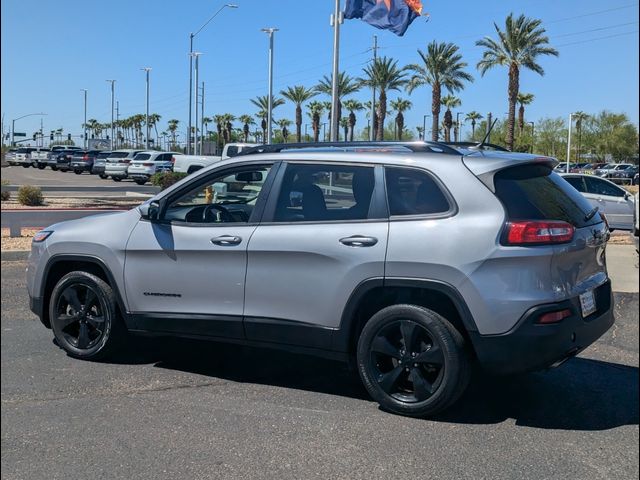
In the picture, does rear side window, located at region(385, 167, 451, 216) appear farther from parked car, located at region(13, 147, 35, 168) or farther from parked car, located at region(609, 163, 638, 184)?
parked car, located at region(13, 147, 35, 168)

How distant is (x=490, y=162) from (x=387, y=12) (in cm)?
1662

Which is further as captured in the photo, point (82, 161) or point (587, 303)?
point (82, 161)

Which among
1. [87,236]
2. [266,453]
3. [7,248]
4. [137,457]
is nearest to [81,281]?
[87,236]

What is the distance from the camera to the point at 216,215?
4992 millimetres

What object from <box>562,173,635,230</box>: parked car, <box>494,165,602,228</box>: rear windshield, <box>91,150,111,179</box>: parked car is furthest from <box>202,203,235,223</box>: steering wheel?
<box>91,150,111,179</box>: parked car

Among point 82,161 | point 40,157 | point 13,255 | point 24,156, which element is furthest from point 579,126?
point 13,255

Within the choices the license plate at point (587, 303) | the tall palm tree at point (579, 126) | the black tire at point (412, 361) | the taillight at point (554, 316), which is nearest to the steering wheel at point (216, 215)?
the black tire at point (412, 361)

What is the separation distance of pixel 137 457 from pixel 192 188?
2.13 meters

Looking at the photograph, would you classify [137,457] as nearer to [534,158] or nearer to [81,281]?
[81,281]

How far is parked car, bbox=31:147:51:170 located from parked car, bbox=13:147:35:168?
71 cm

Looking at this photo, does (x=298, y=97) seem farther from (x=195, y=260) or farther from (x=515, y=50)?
(x=195, y=260)

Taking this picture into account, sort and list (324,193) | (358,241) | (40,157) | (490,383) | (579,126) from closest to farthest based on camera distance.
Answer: (358,241)
(324,193)
(490,383)
(579,126)
(40,157)

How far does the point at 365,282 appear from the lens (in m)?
4.21

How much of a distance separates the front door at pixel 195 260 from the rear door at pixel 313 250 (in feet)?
0.48
